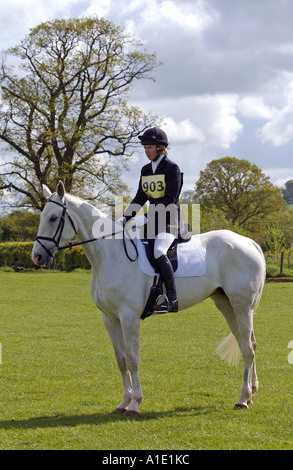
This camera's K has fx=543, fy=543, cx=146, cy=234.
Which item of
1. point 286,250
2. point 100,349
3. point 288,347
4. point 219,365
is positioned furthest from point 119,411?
point 286,250

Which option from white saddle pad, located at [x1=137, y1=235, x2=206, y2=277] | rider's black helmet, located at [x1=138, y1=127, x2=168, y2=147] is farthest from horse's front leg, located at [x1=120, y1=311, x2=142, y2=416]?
rider's black helmet, located at [x1=138, y1=127, x2=168, y2=147]

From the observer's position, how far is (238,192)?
58625 millimetres

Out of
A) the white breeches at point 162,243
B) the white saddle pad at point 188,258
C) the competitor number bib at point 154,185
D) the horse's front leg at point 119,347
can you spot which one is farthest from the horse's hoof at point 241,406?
the competitor number bib at point 154,185

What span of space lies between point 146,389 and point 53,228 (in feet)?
9.42

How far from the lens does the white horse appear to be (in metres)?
6.22

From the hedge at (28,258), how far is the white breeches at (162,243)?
28133 mm

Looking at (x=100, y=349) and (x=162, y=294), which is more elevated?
(x=162, y=294)

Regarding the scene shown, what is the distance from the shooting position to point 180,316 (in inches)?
645

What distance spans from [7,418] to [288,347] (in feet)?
21.6

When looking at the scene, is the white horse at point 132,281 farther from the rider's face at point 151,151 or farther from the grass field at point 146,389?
the rider's face at point 151,151

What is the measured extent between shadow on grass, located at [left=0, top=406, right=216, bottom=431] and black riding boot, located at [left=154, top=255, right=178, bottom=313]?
1.19m

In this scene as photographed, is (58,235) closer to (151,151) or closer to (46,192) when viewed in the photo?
(46,192)
